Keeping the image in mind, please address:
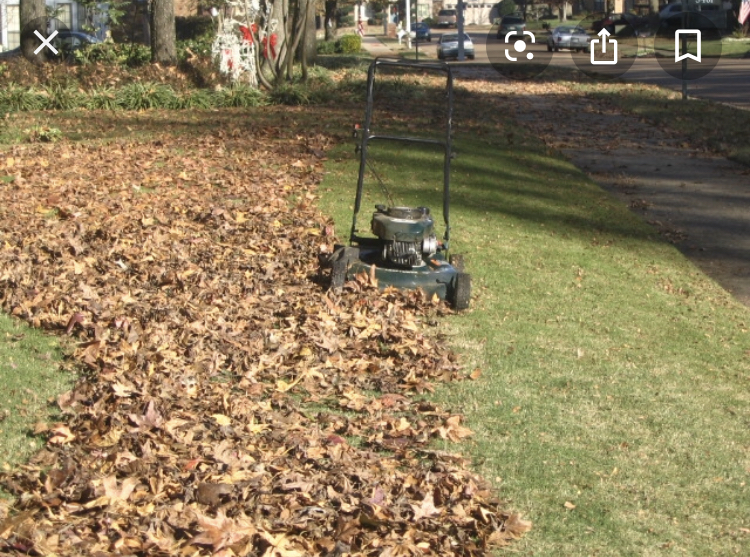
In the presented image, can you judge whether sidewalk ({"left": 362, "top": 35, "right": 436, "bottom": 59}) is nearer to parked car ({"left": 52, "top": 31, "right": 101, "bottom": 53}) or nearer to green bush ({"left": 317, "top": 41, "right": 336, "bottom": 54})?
green bush ({"left": 317, "top": 41, "right": 336, "bottom": 54})

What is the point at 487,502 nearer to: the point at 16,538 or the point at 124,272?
the point at 16,538

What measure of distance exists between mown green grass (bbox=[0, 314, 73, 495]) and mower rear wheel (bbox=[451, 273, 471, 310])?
3038mm

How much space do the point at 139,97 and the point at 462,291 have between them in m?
14.0

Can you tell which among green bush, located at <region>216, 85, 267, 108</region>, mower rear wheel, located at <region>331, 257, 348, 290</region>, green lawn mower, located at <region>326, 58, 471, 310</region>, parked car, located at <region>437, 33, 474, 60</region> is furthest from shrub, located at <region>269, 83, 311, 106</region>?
parked car, located at <region>437, 33, 474, 60</region>

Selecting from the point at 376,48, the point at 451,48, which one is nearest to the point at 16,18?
the point at 451,48

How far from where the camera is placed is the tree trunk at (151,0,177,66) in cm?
2487

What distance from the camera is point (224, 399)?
20.5ft

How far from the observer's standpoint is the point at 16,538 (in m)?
4.50

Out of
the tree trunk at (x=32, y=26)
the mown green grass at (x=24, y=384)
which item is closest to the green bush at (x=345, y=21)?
the tree trunk at (x=32, y=26)

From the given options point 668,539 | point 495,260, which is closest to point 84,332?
point 668,539

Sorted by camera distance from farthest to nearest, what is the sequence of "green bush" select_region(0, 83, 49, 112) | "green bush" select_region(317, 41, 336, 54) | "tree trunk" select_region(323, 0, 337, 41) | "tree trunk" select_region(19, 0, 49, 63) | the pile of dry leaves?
"tree trunk" select_region(323, 0, 337, 41)
"green bush" select_region(317, 41, 336, 54)
"tree trunk" select_region(19, 0, 49, 63)
"green bush" select_region(0, 83, 49, 112)
the pile of dry leaves

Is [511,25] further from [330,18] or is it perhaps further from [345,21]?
[345,21]

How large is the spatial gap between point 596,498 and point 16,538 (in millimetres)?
2742

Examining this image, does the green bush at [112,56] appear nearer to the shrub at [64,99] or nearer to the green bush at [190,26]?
the shrub at [64,99]
